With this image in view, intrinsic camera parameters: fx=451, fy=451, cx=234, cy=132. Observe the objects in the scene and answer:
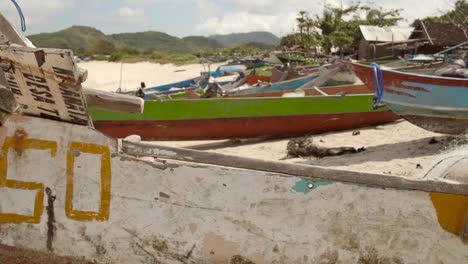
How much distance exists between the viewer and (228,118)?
7.39m

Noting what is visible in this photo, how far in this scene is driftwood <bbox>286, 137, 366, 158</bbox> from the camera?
6.11 meters

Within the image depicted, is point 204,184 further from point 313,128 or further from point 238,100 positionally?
point 313,128

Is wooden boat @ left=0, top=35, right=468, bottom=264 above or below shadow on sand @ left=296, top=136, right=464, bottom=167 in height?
above

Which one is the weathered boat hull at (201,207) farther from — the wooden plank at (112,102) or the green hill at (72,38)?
the green hill at (72,38)

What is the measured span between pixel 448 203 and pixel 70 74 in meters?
1.79

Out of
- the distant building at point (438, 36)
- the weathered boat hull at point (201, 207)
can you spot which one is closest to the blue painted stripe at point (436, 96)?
the weathered boat hull at point (201, 207)

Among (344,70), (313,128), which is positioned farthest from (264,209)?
(344,70)

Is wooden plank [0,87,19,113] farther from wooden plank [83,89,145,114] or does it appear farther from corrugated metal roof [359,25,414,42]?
corrugated metal roof [359,25,414,42]

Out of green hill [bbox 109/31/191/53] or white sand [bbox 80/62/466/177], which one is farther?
green hill [bbox 109/31/191/53]

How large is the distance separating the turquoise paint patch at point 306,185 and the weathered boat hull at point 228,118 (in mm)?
5240

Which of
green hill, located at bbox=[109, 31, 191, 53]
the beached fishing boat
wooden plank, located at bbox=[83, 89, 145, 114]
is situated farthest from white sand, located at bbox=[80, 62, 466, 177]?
green hill, located at bbox=[109, 31, 191, 53]

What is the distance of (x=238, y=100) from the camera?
729 cm

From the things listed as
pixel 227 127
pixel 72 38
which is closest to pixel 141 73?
pixel 227 127

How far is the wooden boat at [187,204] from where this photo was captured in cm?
209
